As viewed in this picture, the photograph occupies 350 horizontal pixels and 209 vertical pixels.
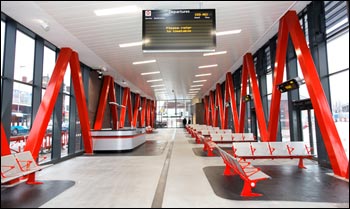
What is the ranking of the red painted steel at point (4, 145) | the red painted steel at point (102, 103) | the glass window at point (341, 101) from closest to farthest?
the red painted steel at point (4, 145) < the glass window at point (341, 101) < the red painted steel at point (102, 103)

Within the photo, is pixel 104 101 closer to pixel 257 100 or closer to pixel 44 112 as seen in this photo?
pixel 44 112

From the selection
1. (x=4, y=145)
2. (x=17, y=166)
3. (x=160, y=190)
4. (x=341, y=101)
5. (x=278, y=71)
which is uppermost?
(x=278, y=71)

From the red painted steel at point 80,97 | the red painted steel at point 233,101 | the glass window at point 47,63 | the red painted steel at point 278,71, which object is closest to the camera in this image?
the red painted steel at point 278,71

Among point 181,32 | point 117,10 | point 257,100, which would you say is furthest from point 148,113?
point 181,32

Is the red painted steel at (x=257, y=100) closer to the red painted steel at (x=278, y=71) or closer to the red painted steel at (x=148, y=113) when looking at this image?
the red painted steel at (x=278, y=71)

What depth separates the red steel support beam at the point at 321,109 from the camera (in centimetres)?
467

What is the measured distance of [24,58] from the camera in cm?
623

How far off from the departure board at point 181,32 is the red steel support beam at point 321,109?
253 cm

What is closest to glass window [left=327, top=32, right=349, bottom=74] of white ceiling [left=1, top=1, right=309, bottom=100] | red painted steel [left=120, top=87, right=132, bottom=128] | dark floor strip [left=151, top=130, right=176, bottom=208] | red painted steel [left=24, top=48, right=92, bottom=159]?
white ceiling [left=1, top=1, right=309, bottom=100]

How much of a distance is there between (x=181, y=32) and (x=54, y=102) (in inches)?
167

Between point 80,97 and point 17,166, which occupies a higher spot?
point 80,97

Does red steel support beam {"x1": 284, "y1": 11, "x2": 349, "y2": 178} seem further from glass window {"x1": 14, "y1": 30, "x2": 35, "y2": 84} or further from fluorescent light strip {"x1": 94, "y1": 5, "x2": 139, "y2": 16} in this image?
glass window {"x1": 14, "y1": 30, "x2": 35, "y2": 84}

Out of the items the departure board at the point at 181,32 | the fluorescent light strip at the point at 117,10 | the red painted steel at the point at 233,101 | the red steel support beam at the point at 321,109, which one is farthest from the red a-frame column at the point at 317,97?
the red painted steel at the point at 233,101

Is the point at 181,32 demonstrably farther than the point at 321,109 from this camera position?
No
